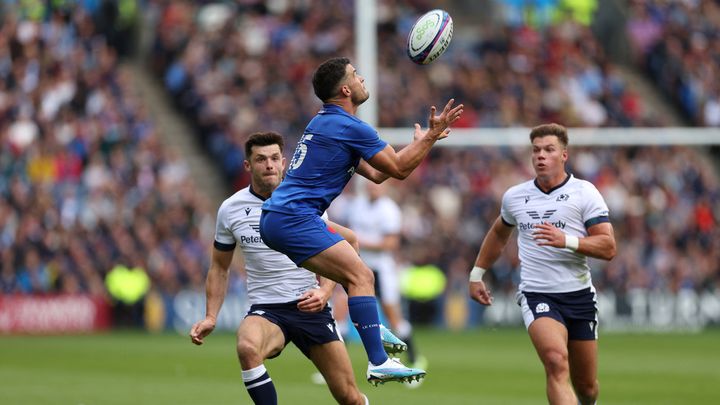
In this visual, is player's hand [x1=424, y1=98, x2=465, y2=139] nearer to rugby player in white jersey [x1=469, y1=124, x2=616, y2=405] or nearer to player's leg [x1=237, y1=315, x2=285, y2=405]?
rugby player in white jersey [x1=469, y1=124, x2=616, y2=405]

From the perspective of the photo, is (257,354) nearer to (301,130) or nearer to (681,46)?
(301,130)

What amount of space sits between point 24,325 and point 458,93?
412 inches

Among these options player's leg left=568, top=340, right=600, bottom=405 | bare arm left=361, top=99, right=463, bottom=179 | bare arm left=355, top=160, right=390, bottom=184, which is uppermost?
Answer: bare arm left=361, top=99, right=463, bottom=179

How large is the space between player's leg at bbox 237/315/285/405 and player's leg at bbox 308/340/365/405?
31 centimetres

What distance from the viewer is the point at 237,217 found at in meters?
10.4

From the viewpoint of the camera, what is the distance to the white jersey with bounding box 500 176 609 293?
10.8 metres

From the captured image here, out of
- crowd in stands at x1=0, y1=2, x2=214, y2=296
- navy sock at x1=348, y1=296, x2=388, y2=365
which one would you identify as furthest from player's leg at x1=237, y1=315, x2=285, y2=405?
crowd in stands at x1=0, y1=2, x2=214, y2=296

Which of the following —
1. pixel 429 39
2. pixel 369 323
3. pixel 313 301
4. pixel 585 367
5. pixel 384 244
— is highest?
pixel 429 39

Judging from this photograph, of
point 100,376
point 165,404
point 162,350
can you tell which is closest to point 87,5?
point 162,350

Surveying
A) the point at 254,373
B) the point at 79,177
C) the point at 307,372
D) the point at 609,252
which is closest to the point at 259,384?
the point at 254,373

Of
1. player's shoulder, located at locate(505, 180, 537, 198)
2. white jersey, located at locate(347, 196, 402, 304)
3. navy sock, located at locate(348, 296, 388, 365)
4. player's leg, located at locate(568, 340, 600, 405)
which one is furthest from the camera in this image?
white jersey, located at locate(347, 196, 402, 304)

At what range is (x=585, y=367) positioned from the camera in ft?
35.4

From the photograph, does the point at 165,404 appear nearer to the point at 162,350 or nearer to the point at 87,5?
the point at 162,350

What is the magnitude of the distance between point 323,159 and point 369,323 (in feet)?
3.76
